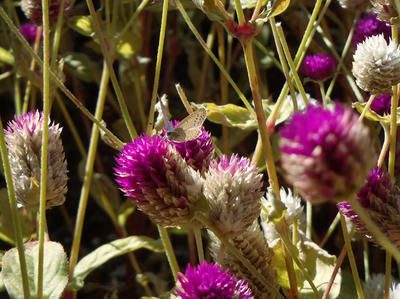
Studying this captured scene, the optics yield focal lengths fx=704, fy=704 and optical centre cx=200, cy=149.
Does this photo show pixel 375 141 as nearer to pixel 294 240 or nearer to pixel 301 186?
pixel 294 240

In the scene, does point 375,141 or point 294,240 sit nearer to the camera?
point 294,240

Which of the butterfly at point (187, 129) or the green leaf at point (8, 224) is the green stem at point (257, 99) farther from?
the green leaf at point (8, 224)

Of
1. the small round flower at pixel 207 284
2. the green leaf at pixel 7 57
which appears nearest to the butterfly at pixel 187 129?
the small round flower at pixel 207 284

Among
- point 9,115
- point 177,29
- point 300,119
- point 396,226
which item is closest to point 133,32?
point 177,29

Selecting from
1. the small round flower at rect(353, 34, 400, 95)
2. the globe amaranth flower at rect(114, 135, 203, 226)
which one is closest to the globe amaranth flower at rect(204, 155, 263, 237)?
the globe amaranth flower at rect(114, 135, 203, 226)

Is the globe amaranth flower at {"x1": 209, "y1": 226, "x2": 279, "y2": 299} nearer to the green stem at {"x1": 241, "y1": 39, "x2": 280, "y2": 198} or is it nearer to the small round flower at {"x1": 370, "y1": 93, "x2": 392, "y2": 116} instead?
the green stem at {"x1": 241, "y1": 39, "x2": 280, "y2": 198}

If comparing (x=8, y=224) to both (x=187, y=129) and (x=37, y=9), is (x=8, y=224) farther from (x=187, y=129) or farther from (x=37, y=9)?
(x=187, y=129)
